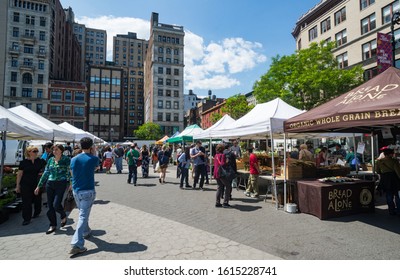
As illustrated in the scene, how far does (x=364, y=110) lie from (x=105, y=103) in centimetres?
7457

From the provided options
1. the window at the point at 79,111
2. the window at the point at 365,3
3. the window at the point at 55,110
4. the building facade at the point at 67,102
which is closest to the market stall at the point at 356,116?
the window at the point at 365,3

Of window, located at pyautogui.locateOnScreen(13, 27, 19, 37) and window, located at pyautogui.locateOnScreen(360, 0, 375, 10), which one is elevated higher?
window, located at pyautogui.locateOnScreen(13, 27, 19, 37)

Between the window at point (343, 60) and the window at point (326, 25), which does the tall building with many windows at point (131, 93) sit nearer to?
the window at point (326, 25)

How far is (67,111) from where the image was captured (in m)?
59.7

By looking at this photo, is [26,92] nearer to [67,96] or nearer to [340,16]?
[67,96]

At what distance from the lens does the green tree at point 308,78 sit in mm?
22906

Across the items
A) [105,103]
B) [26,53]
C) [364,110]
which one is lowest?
[364,110]

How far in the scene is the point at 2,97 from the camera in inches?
2016

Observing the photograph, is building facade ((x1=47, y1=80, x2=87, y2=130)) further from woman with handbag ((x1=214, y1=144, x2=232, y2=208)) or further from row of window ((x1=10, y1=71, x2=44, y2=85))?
woman with handbag ((x1=214, y1=144, x2=232, y2=208))

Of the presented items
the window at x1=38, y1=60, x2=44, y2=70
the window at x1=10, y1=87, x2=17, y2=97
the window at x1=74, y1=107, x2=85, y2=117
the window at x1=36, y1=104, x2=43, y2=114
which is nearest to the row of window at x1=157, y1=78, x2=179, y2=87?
the window at x1=74, y1=107, x2=85, y2=117

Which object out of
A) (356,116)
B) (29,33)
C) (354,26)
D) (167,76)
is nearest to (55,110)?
(29,33)

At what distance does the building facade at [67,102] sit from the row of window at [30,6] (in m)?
16.8

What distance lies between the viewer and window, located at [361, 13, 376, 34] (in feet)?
92.1
